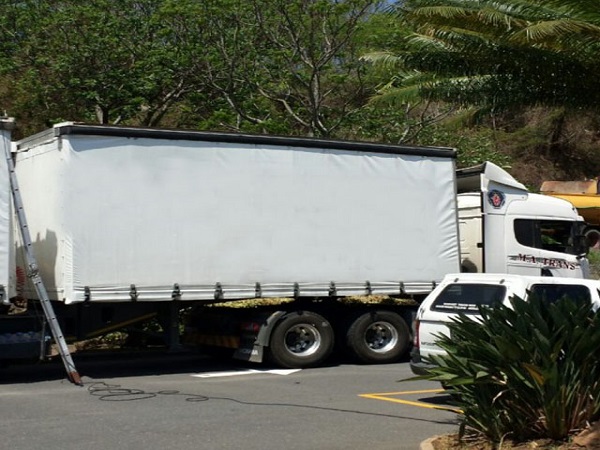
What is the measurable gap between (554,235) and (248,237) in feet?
20.6

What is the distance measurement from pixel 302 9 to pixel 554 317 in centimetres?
1639

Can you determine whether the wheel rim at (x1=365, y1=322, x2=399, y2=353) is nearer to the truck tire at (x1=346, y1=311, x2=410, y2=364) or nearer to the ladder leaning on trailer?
the truck tire at (x1=346, y1=311, x2=410, y2=364)

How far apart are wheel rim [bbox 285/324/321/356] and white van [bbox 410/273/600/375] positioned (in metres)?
3.71

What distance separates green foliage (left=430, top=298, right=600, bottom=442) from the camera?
7.39 metres

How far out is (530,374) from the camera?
24.3ft

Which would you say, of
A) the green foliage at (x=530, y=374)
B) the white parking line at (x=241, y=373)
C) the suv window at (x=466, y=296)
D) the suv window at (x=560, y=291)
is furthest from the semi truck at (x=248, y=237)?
the green foliage at (x=530, y=374)

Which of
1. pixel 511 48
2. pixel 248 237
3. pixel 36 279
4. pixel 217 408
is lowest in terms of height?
pixel 217 408

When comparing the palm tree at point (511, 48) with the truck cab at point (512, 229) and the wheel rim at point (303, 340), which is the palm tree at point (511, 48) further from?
the wheel rim at point (303, 340)

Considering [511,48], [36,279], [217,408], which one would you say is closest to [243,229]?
[36,279]

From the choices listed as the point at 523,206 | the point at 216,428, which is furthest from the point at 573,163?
the point at 216,428

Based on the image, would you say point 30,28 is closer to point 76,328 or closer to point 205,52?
point 205,52

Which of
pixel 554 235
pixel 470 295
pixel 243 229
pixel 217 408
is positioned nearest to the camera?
pixel 217 408

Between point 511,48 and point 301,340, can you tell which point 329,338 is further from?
point 511,48

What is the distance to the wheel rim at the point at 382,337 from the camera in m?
16.0
